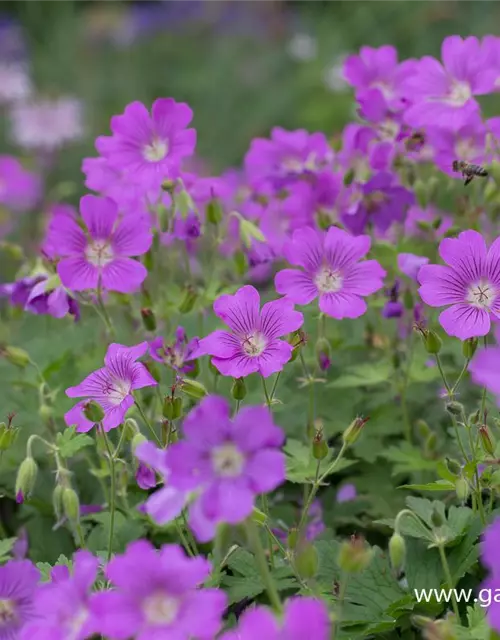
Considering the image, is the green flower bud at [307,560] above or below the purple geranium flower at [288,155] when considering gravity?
below

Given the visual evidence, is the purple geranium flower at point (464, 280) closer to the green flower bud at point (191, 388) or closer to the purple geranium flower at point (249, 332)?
the purple geranium flower at point (249, 332)

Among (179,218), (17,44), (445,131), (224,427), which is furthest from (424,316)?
(17,44)

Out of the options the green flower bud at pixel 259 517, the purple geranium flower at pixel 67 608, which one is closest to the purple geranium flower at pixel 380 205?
the green flower bud at pixel 259 517

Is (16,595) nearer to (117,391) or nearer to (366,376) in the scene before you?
(117,391)

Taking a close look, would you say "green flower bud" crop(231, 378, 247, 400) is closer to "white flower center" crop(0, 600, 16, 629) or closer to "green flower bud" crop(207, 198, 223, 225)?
"white flower center" crop(0, 600, 16, 629)

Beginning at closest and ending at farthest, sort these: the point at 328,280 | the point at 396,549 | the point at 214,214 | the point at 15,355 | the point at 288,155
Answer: the point at 396,549, the point at 328,280, the point at 15,355, the point at 214,214, the point at 288,155

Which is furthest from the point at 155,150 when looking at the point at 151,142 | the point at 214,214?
the point at 214,214
